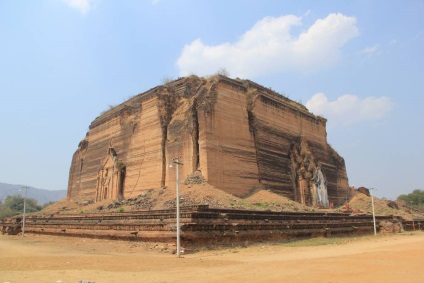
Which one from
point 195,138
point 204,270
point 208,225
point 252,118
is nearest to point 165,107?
point 195,138

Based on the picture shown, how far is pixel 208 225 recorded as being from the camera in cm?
1584

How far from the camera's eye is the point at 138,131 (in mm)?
30641

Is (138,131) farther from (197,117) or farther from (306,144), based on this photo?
(306,144)

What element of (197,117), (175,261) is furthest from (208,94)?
(175,261)

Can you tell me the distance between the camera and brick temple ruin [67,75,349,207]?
2522cm

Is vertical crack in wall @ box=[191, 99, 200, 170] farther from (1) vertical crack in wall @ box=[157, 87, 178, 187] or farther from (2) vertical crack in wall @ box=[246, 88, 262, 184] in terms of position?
(2) vertical crack in wall @ box=[246, 88, 262, 184]

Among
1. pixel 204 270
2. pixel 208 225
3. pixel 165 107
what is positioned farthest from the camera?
pixel 165 107

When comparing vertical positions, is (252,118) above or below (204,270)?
above

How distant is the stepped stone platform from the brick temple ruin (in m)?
5.41

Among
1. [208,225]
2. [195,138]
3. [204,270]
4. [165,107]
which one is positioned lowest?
[204,270]

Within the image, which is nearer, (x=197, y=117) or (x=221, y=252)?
(x=221, y=252)

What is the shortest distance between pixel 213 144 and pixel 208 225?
9419 mm

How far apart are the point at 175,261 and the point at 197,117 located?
14616mm

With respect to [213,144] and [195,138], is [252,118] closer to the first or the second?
[213,144]
